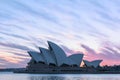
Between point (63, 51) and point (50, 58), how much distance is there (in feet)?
17.6

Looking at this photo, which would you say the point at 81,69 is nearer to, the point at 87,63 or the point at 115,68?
the point at 87,63

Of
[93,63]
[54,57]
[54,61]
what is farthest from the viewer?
[93,63]

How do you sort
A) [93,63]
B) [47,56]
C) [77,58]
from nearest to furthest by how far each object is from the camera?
1. [47,56]
2. [77,58]
3. [93,63]

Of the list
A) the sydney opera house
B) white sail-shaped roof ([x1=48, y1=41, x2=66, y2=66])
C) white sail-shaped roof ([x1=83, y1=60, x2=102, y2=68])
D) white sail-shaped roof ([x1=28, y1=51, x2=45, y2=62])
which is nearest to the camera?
white sail-shaped roof ([x1=48, y1=41, x2=66, y2=66])

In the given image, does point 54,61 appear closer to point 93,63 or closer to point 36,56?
point 36,56

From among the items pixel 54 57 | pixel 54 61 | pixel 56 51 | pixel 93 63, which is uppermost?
pixel 93 63

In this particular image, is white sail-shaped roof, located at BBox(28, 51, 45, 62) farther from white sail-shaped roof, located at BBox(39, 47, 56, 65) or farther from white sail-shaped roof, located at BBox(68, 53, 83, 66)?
white sail-shaped roof, located at BBox(68, 53, 83, 66)

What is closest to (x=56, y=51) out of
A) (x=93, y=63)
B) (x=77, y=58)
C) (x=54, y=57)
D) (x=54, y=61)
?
(x=54, y=57)

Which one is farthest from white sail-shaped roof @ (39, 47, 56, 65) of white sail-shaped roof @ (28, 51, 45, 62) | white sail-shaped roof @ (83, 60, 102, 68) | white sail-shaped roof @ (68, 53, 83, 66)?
white sail-shaped roof @ (83, 60, 102, 68)

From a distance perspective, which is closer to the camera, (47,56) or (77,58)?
(47,56)

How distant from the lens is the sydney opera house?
108 m

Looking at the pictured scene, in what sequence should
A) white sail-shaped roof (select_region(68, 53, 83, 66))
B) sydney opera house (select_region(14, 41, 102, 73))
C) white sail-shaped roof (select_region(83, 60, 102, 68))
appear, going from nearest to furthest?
1. sydney opera house (select_region(14, 41, 102, 73))
2. white sail-shaped roof (select_region(68, 53, 83, 66))
3. white sail-shaped roof (select_region(83, 60, 102, 68))

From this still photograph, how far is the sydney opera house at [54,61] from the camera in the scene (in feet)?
354

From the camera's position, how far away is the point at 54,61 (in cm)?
11294
